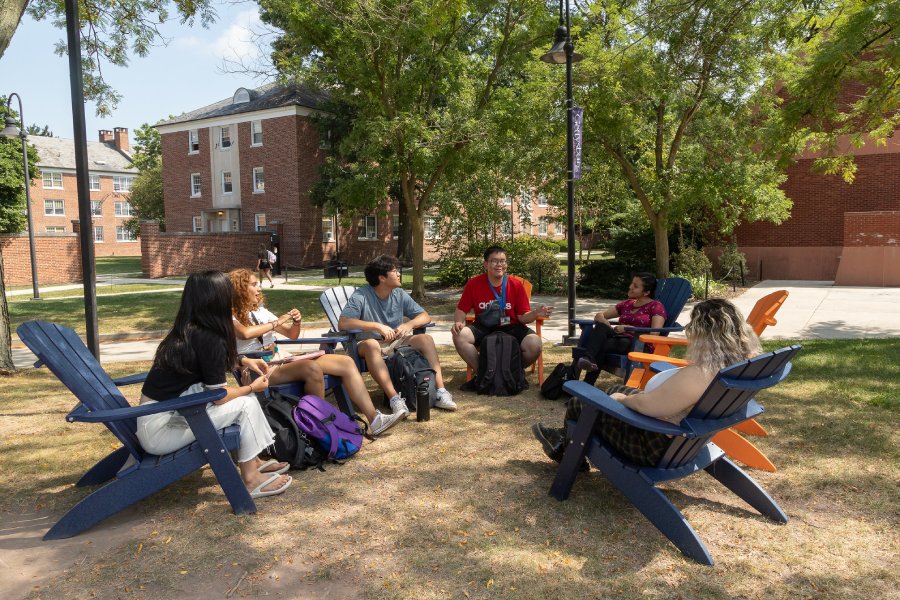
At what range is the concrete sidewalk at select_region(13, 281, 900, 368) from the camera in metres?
9.80

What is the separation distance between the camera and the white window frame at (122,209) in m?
61.3

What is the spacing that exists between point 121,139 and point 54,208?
45.3 ft

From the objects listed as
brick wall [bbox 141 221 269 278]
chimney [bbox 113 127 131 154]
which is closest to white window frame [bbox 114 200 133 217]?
chimney [bbox 113 127 131 154]

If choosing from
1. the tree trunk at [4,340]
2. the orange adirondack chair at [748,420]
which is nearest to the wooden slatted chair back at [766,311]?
the orange adirondack chair at [748,420]

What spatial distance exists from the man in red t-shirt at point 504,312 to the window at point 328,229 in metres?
27.1

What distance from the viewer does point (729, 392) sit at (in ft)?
10.4

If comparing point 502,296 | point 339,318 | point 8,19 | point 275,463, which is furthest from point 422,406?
point 8,19

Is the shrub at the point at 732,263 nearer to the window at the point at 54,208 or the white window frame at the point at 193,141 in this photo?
the white window frame at the point at 193,141

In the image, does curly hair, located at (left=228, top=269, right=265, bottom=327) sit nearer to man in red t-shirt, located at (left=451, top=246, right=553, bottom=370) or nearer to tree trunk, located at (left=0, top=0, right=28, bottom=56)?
man in red t-shirt, located at (left=451, top=246, right=553, bottom=370)

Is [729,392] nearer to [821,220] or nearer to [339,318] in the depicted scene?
[339,318]

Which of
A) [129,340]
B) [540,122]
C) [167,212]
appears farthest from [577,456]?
[167,212]

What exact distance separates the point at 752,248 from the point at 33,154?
111 ft

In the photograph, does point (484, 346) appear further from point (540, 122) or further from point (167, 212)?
point (167, 212)

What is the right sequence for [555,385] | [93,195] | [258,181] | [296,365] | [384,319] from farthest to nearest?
[93,195] < [258,181] < [555,385] < [384,319] < [296,365]
